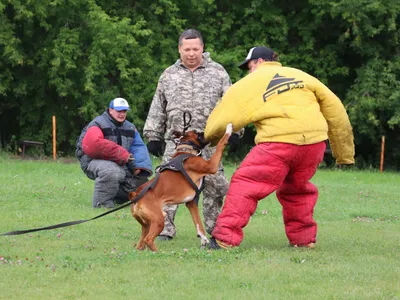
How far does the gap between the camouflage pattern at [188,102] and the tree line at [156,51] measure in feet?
56.2

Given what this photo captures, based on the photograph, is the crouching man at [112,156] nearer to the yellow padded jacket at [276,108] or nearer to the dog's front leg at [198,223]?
the dog's front leg at [198,223]

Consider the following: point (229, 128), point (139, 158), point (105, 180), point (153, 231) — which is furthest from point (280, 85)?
point (139, 158)

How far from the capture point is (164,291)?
632cm

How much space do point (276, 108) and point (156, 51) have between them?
2022cm

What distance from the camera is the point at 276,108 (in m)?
8.04

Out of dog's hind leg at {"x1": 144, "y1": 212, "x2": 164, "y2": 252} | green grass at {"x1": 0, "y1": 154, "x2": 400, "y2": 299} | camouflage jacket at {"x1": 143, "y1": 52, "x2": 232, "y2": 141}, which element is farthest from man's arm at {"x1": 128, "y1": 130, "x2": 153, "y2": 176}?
dog's hind leg at {"x1": 144, "y1": 212, "x2": 164, "y2": 252}

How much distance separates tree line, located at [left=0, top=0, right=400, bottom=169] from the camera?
2639cm

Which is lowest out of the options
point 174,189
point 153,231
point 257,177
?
point 153,231

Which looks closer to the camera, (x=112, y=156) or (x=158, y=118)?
(x=158, y=118)

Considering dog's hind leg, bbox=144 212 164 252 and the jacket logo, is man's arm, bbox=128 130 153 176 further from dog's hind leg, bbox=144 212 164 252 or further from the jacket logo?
the jacket logo

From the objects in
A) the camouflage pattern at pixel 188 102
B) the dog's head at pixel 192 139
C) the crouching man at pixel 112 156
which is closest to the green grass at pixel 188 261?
the crouching man at pixel 112 156

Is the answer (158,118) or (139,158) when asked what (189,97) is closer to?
(158,118)

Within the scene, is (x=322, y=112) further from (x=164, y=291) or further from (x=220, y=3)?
(x=220, y=3)

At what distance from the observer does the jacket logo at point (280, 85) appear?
8062mm
